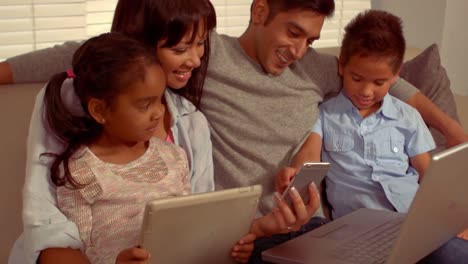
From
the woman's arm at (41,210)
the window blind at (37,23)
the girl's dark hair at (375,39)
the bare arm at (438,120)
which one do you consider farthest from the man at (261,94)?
the window blind at (37,23)

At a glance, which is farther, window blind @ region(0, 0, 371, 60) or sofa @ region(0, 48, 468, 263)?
window blind @ region(0, 0, 371, 60)

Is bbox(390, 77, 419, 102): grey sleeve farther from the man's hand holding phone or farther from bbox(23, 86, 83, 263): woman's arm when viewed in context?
bbox(23, 86, 83, 263): woman's arm

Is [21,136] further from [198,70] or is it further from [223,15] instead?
[223,15]

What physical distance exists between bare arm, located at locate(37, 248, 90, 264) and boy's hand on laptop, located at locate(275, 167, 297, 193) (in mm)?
511

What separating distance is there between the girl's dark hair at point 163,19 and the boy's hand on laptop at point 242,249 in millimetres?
434

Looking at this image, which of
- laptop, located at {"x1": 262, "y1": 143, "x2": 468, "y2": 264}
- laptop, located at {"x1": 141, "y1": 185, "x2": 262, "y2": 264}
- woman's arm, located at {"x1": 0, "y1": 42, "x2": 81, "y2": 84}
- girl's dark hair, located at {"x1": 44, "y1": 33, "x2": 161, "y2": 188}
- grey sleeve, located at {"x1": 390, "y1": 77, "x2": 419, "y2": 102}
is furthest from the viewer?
grey sleeve, located at {"x1": 390, "y1": 77, "x2": 419, "y2": 102}

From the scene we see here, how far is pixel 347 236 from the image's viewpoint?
5.71ft

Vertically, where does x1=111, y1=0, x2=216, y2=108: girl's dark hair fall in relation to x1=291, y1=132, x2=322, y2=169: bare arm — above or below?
above

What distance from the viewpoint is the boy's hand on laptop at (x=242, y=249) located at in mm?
1502

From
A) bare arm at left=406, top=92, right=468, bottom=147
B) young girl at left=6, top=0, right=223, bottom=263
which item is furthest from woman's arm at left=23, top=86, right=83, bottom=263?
bare arm at left=406, top=92, right=468, bottom=147

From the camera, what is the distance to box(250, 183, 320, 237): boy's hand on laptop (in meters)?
1.62

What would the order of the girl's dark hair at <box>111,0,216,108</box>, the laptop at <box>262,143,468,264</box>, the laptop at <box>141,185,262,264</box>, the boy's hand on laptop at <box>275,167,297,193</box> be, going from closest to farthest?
the laptop at <box>141,185,262,264</box>, the laptop at <box>262,143,468,264</box>, the girl's dark hair at <box>111,0,216,108</box>, the boy's hand on laptop at <box>275,167,297,193</box>

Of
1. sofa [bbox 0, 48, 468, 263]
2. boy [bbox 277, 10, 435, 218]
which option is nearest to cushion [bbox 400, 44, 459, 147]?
boy [bbox 277, 10, 435, 218]

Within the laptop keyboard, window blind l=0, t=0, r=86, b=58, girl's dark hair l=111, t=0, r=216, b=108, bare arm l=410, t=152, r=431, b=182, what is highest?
girl's dark hair l=111, t=0, r=216, b=108
